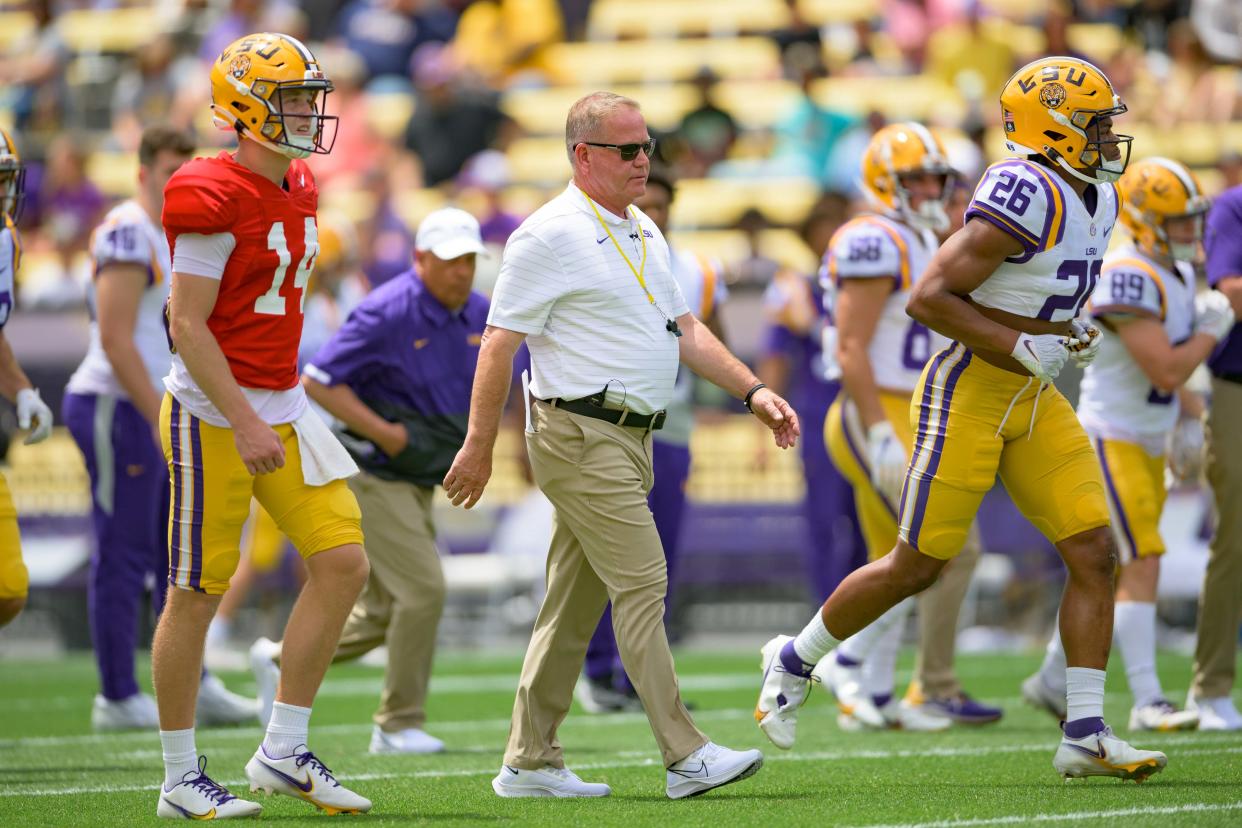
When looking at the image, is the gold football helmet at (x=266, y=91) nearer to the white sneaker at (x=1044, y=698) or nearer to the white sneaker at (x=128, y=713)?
the white sneaker at (x=128, y=713)

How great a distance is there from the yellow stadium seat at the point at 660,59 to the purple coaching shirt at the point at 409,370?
10022 mm

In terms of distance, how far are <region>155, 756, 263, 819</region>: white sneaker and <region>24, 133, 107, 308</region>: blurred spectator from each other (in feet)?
37.0

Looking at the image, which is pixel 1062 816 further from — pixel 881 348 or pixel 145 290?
pixel 145 290

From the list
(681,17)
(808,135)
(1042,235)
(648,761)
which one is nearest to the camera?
(1042,235)

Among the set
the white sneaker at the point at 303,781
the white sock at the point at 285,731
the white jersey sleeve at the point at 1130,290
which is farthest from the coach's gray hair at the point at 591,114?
the white jersey sleeve at the point at 1130,290

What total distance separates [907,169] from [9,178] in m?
3.45

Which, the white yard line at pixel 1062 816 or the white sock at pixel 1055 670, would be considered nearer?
the white yard line at pixel 1062 816

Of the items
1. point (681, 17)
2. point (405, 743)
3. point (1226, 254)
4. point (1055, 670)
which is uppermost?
point (681, 17)

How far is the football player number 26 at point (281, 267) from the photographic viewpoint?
4918mm

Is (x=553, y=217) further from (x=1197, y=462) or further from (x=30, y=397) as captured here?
(x=1197, y=462)

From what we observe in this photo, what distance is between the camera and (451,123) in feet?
53.5

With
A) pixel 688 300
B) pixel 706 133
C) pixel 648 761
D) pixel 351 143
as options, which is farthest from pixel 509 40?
pixel 648 761

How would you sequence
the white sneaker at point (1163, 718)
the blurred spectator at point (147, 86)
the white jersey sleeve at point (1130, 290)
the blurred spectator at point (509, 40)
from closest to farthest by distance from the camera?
the white jersey sleeve at point (1130, 290) < the white sneaker at point (1163, 718) < the blurred spectator at point (509, 40) < the blurred spectator at point (147, 86)

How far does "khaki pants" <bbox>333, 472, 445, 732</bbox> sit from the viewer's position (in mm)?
6770
